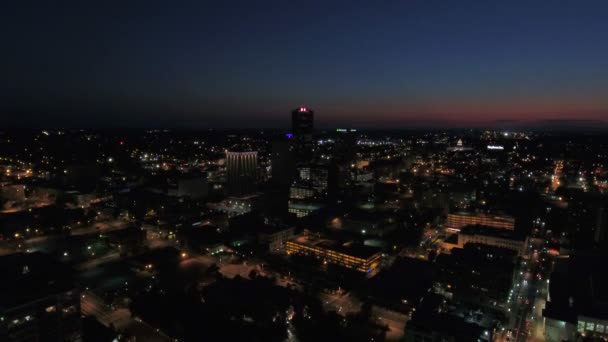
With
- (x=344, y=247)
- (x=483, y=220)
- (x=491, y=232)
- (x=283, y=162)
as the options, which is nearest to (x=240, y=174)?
(x=283, y=162)

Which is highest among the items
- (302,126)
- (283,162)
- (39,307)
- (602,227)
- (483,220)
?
(302,126)

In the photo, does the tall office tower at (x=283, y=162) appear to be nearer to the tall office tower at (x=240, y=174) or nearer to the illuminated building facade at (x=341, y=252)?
the tall office tower at (x=240, y=174)

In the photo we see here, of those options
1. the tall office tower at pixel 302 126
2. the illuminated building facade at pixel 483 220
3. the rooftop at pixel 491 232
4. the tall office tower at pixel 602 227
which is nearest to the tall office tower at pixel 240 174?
the illuminated building facade at pixel 483 220

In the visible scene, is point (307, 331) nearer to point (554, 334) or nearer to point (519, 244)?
point (554, 334)

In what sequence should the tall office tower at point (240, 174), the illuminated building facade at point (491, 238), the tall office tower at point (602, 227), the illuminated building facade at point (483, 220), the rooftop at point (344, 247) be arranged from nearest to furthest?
the rooftop at point (344, 247) → the illuminated building facade at point (491, 238) → the tall office tower at point (602, 227) → the illuminated building facade at point (483, 220) → the tall office tower at point (240, 174)

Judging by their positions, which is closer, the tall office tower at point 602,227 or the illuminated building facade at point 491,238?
the illuminated building facade at point 491,238

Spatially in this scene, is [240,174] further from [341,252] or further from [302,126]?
[302,126]

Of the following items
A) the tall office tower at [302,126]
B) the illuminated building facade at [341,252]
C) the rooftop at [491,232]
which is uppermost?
the tall office tower at [302,126]
